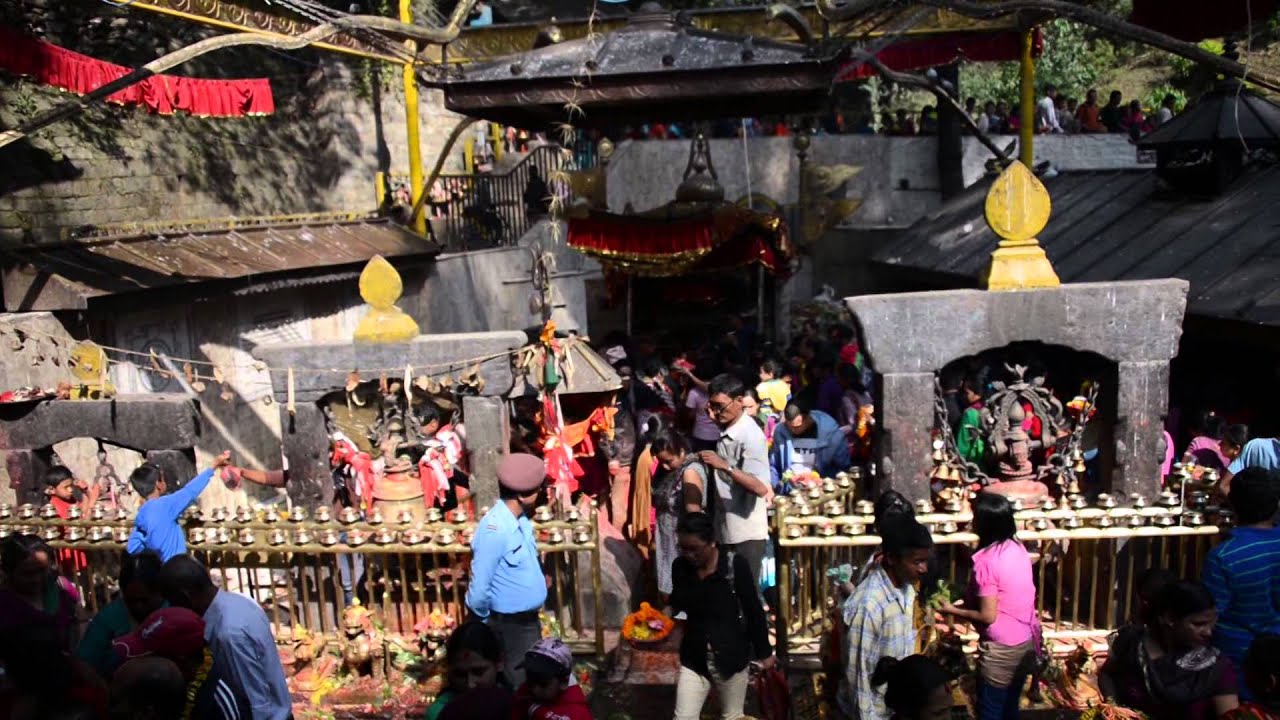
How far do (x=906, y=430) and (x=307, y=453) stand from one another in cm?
392

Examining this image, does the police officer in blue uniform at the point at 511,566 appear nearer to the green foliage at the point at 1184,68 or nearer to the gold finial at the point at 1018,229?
the gold finial at the point at 1018,229

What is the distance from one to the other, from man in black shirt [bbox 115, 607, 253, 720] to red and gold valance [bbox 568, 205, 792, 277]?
29.3 feet

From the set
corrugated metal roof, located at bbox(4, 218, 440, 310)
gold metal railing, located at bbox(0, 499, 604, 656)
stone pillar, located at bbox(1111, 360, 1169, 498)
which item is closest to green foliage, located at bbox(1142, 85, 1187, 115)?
corrugated metal roof, located at bbox(4, 218, 440, 310)

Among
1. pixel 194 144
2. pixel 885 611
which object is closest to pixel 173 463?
pixel 885 611

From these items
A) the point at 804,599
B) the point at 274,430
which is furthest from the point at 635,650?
the point at 274,430

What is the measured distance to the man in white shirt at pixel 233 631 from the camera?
405cm

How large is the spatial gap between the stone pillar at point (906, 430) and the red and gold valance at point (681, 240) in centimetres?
633

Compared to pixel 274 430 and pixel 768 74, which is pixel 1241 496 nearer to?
pixel 768 74

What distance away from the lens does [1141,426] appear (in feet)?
19.9

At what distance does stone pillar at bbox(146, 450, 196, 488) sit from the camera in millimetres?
6812

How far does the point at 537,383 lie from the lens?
7055mm

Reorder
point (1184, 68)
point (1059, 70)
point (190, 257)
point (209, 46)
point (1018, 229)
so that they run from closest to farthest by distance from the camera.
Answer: point (1018, 229) → point (209, 46) → point (190, 257) → point (1184, 68) → point (1059, 70)

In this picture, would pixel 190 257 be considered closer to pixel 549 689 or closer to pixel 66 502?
pixel 66 502

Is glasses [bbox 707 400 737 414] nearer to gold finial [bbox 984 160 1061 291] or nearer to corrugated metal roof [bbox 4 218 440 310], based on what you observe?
gold finial [bbox 984 160 1061 291]
